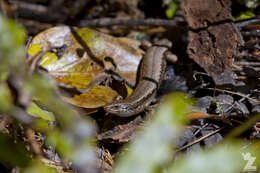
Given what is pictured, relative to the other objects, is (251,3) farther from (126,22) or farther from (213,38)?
(126,22)

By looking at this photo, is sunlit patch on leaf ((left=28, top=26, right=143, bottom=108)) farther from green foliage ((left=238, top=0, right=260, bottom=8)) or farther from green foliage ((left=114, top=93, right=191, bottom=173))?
green foliage ((left=114, top=93, right=191, bottom=173))

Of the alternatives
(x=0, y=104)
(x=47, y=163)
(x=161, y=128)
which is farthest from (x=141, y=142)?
(x=47, y=163)

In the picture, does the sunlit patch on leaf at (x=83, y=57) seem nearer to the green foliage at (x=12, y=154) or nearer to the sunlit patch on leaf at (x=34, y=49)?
the sunlit patch on leaf at (x=34, y=49)

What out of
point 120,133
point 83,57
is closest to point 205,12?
point 83,57

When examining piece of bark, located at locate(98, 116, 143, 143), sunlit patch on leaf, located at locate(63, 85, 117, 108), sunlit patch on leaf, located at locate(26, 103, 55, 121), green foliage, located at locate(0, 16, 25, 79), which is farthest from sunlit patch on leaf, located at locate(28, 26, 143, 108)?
green foliage, located at locate(0, 16, 25, 79)

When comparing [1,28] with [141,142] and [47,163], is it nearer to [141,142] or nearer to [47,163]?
[141,142]
